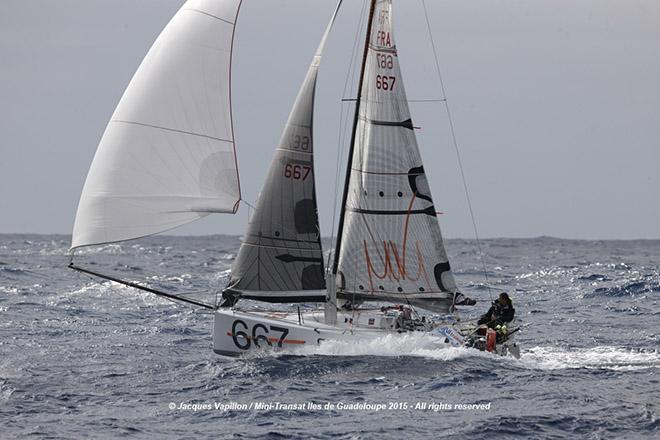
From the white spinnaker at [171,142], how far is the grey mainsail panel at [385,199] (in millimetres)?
3512

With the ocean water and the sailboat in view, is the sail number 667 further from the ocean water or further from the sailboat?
the ocean water

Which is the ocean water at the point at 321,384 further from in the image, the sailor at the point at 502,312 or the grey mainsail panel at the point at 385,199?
the grey mainsail panel at the point at 385,199

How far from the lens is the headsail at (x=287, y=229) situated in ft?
72.2

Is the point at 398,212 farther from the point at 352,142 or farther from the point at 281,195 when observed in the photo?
the point at 281,195

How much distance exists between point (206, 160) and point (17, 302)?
1654 cm

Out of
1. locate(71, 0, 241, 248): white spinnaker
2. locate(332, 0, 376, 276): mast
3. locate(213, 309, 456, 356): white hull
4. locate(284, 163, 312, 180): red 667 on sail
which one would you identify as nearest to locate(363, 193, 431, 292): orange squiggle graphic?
locate(332, 0, 376, 276): mast

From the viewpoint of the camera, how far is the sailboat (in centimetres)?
2002

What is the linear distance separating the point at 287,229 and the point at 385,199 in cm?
252

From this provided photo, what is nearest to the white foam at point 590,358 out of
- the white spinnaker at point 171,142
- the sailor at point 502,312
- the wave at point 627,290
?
the sailor at point 502,312

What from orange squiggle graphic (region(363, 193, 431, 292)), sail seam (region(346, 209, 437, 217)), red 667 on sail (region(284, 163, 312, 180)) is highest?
red 667 on sail (region(284, 163, 312, 180))

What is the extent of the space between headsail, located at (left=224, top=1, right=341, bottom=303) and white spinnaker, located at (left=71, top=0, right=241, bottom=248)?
1.47m

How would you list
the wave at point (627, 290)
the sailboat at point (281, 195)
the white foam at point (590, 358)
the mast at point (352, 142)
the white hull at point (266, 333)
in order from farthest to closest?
the wave at point (627, 290) < the mast at point (352, 142) < the white foam at point (590, 358) < the white hull at point (266, 333) < the sailboat at point (281, 195)

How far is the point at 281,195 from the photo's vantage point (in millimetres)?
22062

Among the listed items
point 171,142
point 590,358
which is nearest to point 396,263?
point 590,358
